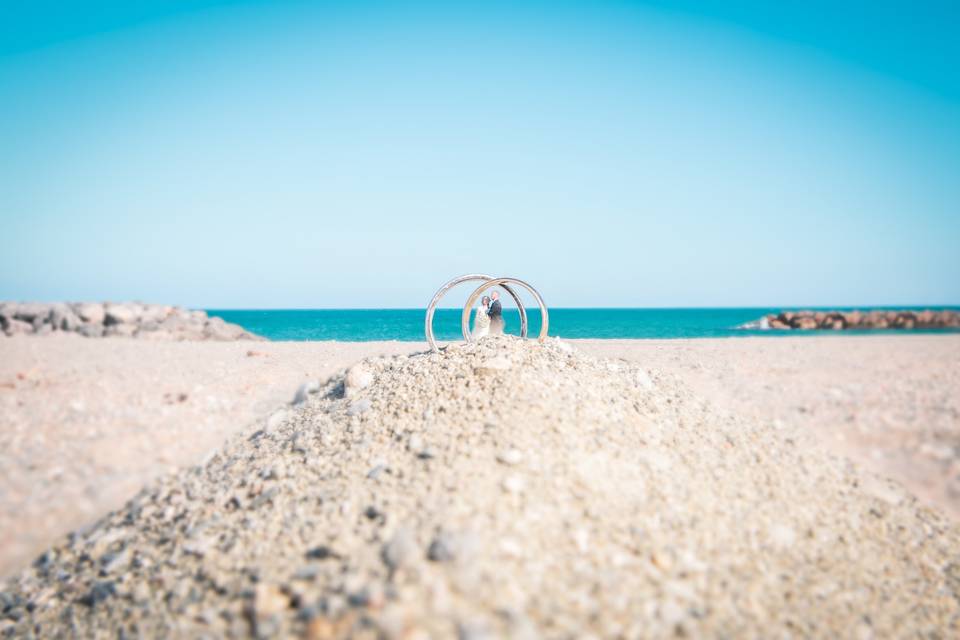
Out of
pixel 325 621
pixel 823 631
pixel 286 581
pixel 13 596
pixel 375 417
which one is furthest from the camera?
pixel 375 417

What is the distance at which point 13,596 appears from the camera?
3719 mm

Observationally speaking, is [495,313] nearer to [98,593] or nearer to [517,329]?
[98,593]

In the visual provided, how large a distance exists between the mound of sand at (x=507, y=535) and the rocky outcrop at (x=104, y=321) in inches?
462

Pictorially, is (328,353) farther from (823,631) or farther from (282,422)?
(823,631)

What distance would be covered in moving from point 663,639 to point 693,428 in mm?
2404

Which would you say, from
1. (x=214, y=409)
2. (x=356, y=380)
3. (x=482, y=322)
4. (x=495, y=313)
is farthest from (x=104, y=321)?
(x=356, y=380)

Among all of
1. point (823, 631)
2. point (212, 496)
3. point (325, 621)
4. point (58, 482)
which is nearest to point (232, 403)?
point (58, 482)

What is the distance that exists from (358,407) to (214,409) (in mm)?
2467

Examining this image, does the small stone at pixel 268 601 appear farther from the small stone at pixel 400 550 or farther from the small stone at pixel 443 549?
the small stone at pixel 443 549

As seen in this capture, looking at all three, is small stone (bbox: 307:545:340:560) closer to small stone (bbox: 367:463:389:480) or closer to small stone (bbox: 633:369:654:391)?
small stone (bbox: 367:463:389:480)

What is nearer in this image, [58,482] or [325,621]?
[325,621]

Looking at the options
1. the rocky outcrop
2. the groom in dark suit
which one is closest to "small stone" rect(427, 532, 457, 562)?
the groom in dark suit

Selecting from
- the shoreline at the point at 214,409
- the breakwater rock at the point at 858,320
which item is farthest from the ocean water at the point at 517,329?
the shoreline at the point at 214,409

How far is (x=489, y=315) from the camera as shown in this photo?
7840 mm
